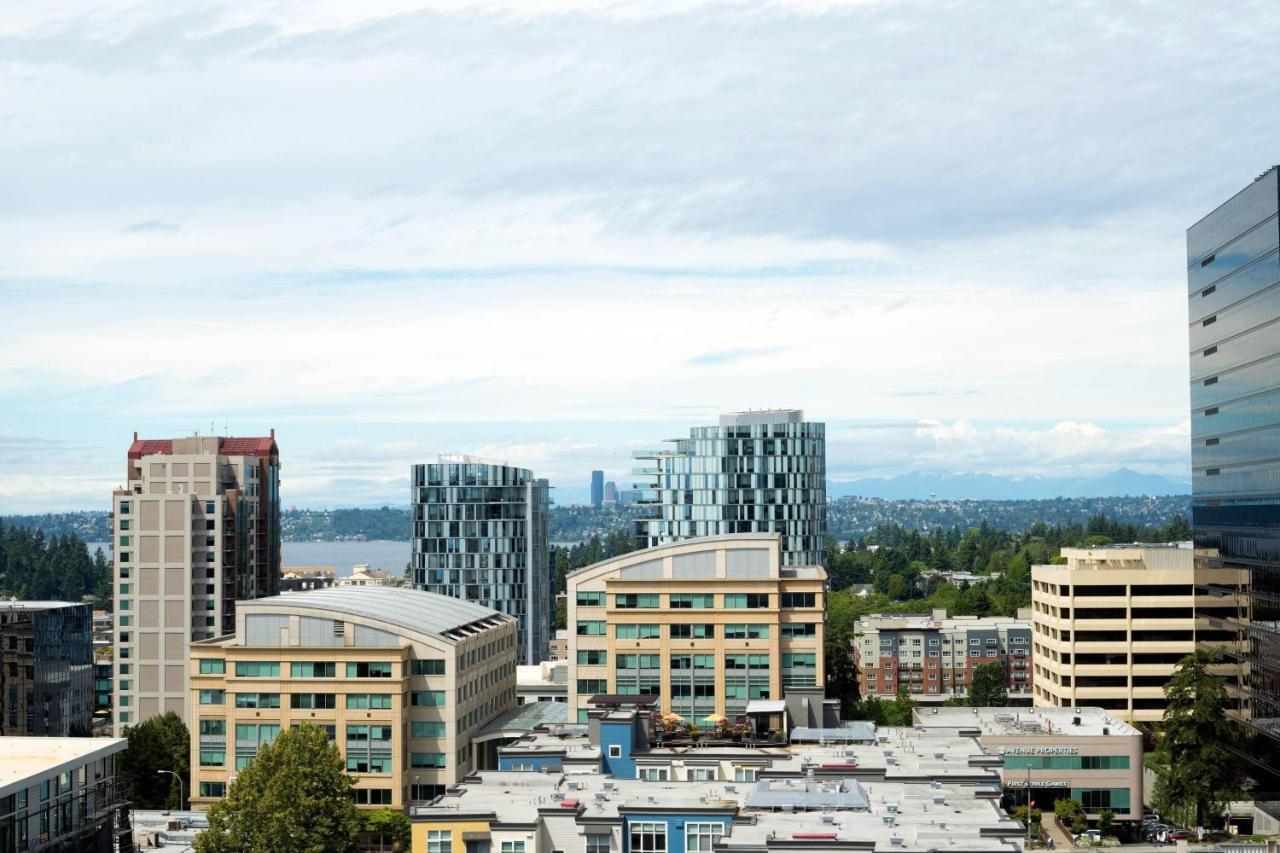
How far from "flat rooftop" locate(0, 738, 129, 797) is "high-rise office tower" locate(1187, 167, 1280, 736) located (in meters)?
82.6

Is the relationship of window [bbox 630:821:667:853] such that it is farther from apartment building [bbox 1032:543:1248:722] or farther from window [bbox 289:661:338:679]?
apartment building [bbox 1032:543:1248:722]

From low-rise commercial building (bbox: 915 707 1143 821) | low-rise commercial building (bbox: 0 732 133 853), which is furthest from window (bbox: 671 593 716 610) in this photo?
low-rise commercial building (bbox: 0 732 133 853)

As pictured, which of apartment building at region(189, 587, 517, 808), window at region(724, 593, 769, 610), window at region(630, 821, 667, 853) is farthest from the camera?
window at region(724, 593, 769, 610)

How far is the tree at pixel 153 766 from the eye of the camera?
124125 millimetres

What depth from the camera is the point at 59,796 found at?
8606cm

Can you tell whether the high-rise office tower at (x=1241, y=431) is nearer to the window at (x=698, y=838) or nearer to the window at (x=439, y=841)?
the window at (x=698, y=838)

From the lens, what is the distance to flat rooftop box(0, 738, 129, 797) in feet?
269

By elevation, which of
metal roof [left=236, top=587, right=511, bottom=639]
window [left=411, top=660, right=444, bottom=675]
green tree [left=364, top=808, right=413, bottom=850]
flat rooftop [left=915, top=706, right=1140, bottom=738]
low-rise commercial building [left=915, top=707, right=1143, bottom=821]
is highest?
metal roof [left=236, top=587, right=511, bottom=639]

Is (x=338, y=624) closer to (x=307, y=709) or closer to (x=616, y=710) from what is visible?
(x=307, y=709)

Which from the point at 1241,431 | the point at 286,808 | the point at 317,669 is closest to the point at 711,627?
the point at 317,669

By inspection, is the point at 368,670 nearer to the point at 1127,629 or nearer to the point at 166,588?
the point at 166,588

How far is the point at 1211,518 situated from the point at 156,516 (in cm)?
10802

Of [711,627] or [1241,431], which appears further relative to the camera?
[1241,431]

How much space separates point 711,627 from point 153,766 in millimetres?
47537
